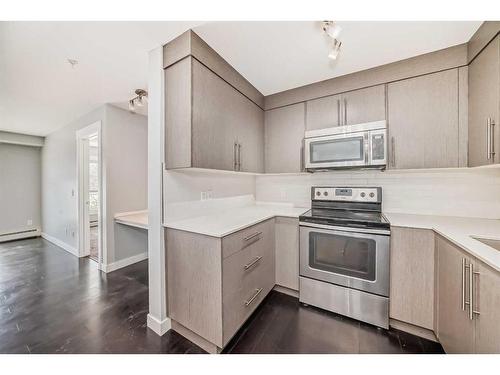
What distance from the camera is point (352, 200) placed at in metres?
2.13

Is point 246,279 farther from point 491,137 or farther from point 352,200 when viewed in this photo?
point 491,137

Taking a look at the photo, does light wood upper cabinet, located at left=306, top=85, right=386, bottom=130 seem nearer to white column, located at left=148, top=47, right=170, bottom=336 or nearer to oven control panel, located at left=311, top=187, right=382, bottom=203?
oven control panel, located at left=311, top=187, right=382, bottom=203

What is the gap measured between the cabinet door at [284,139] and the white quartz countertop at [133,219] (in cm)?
162

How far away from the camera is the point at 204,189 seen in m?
1.99

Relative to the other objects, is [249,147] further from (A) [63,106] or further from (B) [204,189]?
(A) [63,106]

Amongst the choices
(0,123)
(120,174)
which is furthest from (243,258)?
(0,123)

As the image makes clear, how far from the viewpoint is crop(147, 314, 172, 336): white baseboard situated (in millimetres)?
1556

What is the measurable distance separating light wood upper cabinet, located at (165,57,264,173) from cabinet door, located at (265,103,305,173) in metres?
0.64

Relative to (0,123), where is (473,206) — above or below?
below

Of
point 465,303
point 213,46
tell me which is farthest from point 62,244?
point 465,303

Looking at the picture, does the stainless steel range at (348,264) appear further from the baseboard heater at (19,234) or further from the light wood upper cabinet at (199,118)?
the baseboard heater at (19,234)
